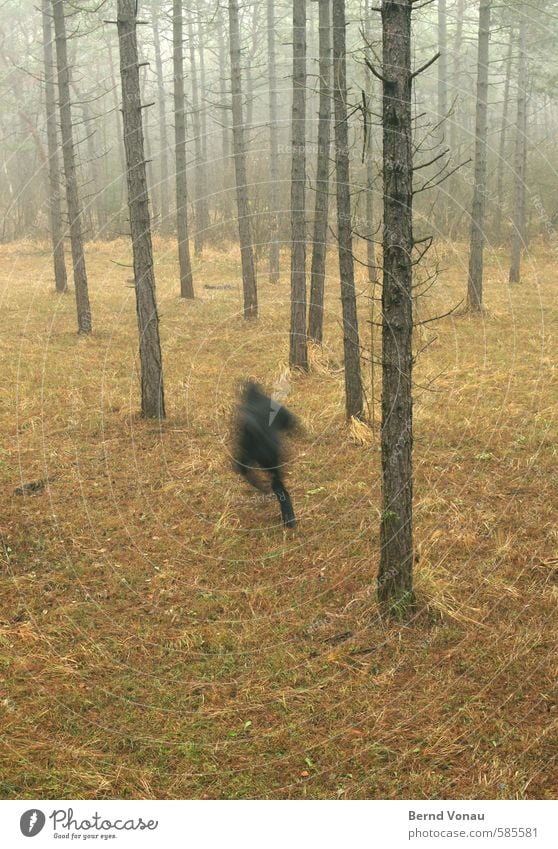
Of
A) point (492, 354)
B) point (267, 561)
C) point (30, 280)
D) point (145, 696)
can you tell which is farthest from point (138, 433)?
point (30, 280)

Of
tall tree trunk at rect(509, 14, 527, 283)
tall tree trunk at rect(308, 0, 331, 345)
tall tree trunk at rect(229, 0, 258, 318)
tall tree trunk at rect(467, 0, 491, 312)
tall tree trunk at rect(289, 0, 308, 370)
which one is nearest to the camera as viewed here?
tall tree trunk at rect(308, 0, 331, 345)

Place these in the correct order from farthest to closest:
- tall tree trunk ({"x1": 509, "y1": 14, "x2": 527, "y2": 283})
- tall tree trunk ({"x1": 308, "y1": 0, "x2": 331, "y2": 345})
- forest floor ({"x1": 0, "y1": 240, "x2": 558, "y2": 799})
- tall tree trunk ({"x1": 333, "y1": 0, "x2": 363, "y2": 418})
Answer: tall tree trunk ({"x1": 509, "y1": 14, "x2": 527, "y2": 283})
tall tree trunk ({"x1": 308, "y1": 0, "x2": 331, "y2": 345})
tall tree trunk ({"x1": 333, "y1": 0, "x2": 363, "y2": 418})
forest floor ({"x1": 0, "y1": 240, "x2": 558, "y2": 799})

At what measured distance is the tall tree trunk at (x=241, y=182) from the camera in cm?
1734

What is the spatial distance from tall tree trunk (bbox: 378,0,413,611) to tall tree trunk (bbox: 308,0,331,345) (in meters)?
6.09

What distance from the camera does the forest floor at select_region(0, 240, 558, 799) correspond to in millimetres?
4812

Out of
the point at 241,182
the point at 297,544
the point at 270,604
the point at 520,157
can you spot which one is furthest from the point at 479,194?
the point at 270,604

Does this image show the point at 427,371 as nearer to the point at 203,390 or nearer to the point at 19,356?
the point at 203,390

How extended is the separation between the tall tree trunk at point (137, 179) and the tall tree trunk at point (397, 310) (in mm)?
5093

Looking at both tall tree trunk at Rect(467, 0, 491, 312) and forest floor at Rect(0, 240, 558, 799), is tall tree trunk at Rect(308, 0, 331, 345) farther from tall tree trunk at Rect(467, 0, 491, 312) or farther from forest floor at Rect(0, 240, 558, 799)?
tall tree trunk at Rect(467, 0, 491, 312)

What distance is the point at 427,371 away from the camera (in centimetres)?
1318

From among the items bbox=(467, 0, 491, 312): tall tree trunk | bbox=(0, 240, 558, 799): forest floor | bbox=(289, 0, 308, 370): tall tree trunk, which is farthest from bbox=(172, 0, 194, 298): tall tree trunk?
bbox=(0, 240, 558, 799): forest floor

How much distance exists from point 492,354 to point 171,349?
617 cm
